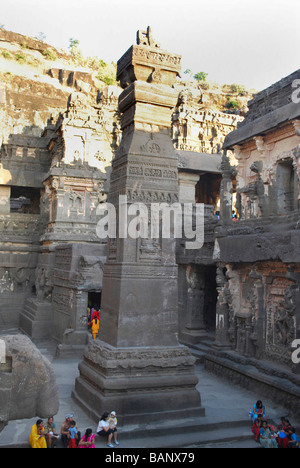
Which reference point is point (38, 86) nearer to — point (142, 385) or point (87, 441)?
point (142, 385)

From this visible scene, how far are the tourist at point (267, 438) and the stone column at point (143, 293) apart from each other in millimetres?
1056

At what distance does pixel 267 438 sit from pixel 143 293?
119 inches

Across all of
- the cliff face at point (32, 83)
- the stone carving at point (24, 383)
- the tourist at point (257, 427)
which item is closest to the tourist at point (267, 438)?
the tourist at point (257, 427)

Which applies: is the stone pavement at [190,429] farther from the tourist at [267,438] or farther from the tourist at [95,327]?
the tourist at [95,327]

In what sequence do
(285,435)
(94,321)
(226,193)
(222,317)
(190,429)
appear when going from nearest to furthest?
1. (285,435)
2. (190,429)
3. (222,317)
4. (226,193)
5. (94,321)

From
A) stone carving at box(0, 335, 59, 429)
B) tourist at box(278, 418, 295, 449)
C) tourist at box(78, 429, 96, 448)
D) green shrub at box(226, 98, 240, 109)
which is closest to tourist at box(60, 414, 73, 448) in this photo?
tourist at box(78, 429, 96, 448)

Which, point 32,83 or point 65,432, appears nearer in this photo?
point 65,432

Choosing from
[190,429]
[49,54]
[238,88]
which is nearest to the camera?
[190,429]

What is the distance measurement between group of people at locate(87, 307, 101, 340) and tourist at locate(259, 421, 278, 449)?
749 centimetres

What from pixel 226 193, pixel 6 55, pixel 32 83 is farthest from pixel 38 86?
pixel 226 193

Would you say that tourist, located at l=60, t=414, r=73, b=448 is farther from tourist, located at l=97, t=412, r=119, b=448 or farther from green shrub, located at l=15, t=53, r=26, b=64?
green shrub, located at l=15, t=53, r=26, b=64

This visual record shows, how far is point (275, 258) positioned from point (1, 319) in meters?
13.2

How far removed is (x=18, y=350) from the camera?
12.8ft

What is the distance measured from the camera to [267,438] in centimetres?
673
